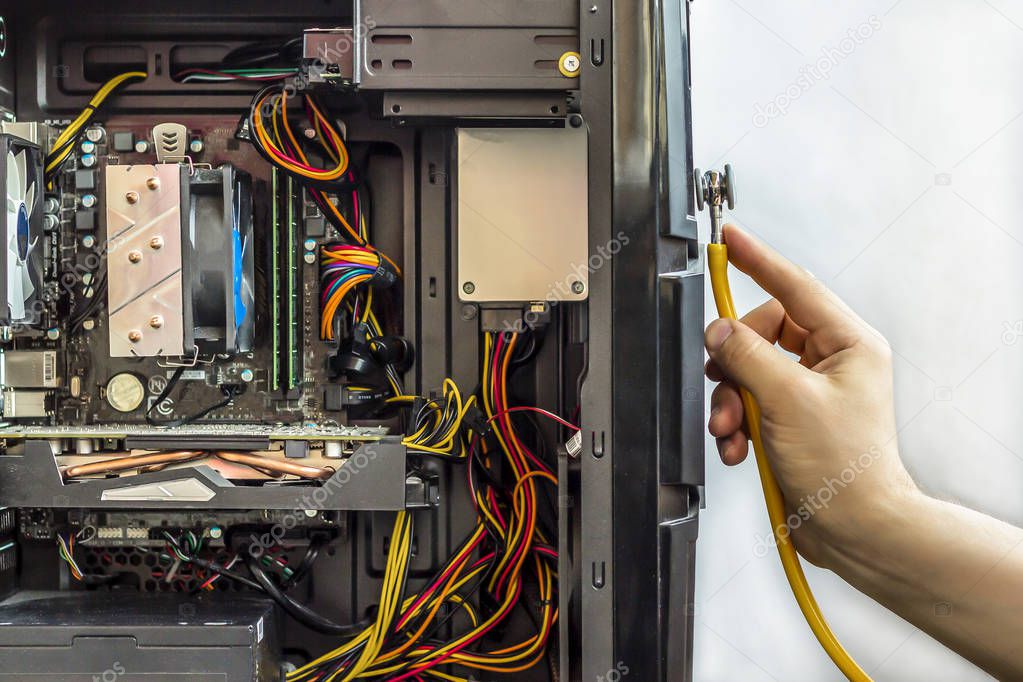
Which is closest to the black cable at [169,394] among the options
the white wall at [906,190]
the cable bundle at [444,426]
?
the cable bundle at [444,426]

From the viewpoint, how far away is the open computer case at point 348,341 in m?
0.89

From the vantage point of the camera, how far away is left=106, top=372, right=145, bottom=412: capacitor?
3.72 ft

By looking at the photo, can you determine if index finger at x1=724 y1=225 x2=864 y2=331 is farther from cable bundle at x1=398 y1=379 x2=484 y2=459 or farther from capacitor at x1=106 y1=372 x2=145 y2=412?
capacitor at x1=106 y1=372 x2=145 y2=412

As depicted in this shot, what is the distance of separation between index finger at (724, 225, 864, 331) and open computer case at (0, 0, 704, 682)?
0.41 feet

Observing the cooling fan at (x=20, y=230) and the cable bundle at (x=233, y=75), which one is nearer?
the cooling fan at (x=20, y=230)

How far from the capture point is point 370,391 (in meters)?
1.15

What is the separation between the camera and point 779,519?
969 millimetres

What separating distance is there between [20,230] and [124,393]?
11.1 inches

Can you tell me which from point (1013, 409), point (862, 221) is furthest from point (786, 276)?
point (1013, 409)

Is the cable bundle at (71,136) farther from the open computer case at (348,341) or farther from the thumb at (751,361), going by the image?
the thumb at (751,361)

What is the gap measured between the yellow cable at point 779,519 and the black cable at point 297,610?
667mm

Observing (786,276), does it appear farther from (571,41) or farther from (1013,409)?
(1013,409)

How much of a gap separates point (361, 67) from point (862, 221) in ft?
3.13

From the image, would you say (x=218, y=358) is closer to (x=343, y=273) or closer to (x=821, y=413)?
(x=343, y=273)
